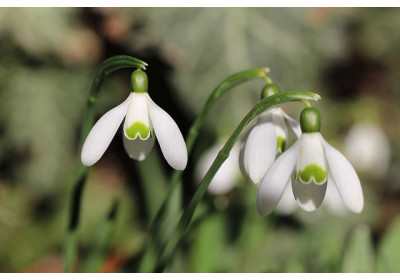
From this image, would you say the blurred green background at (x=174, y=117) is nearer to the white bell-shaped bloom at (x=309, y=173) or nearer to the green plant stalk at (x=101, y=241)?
the green plant stalk at (x=101, y=241)

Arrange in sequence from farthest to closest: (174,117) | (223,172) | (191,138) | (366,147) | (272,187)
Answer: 1. (366,147)
2. (174,117)
3. (223,172)
4. (191,138)
5. (272,187)

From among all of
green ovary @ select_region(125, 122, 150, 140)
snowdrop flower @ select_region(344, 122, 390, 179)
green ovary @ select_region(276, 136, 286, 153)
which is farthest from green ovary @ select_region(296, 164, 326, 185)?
snowdrop flower @ select_region(344, 122, 390, 179)

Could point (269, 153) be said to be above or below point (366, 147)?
above

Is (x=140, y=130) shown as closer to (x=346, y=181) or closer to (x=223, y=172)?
(x=346, y=181)

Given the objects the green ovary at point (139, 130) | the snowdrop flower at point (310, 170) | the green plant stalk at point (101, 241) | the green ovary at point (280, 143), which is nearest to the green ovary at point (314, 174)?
the snowdrop flower at point (310, 170)

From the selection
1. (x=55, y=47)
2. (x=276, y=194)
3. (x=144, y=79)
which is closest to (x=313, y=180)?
(x=276, y=194)

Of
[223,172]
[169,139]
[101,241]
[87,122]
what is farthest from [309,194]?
[223,172]

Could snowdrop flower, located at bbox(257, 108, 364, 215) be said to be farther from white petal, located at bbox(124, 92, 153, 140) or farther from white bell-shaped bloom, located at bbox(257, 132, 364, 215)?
white petal, located at bbox(124, 92, 153, 140)
